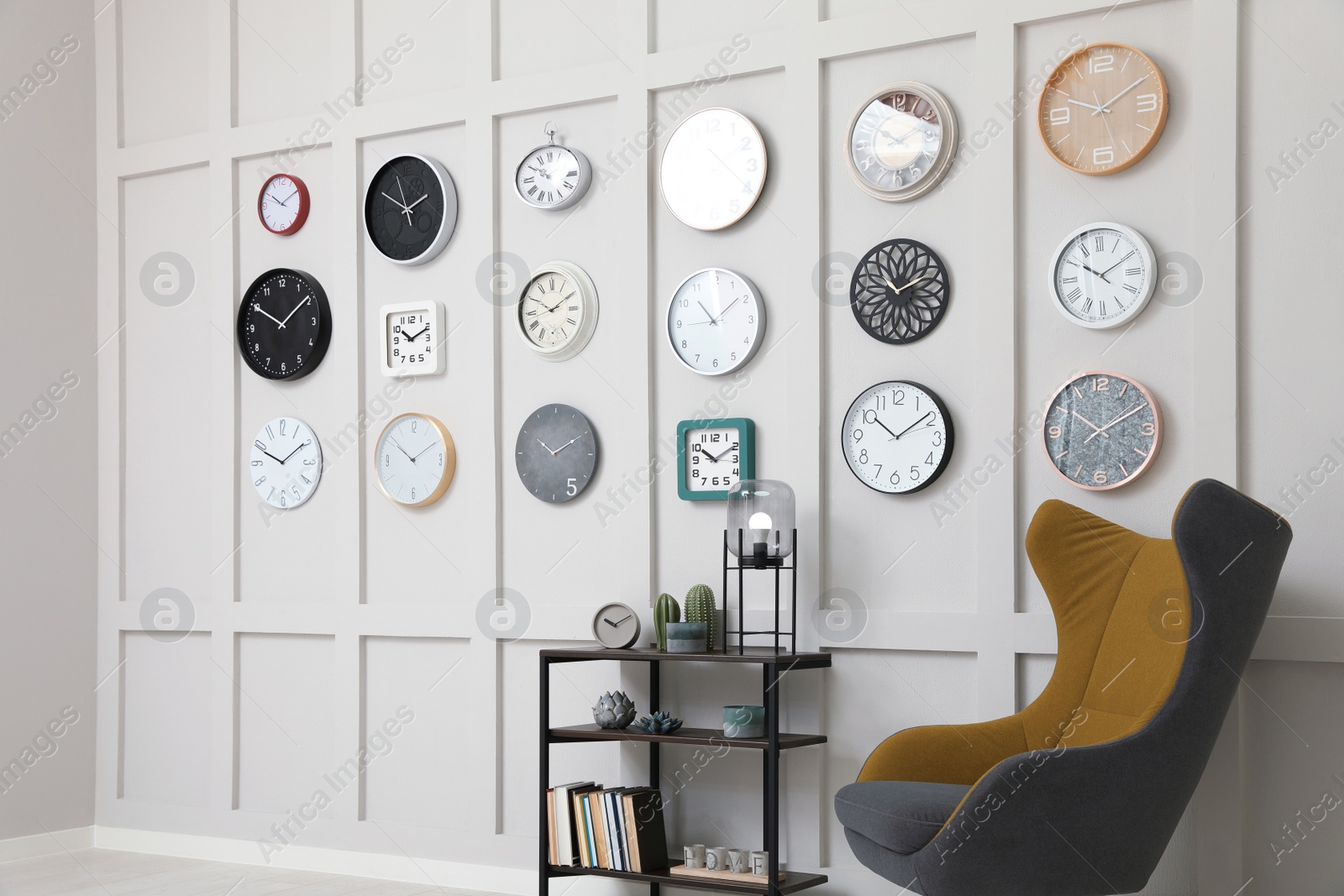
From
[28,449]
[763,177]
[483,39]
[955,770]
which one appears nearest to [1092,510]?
[955,770]

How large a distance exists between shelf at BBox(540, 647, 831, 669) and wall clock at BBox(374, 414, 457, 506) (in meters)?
0.88

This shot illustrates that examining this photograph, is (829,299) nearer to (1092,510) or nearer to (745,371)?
(745,371)

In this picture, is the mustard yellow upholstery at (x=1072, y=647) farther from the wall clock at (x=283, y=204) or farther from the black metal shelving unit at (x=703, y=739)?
the wall clock at (x=283, y=204)

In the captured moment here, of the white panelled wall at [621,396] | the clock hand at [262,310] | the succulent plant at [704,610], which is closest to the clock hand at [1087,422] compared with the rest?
the white panelled wall at [621,396]

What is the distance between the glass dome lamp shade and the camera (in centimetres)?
347

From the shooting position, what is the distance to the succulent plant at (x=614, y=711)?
11.7 feet

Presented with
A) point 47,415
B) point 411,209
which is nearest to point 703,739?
point 411,209

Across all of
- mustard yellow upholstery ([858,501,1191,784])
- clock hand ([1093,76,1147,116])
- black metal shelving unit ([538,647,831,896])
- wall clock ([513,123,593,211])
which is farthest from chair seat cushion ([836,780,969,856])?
wall clock ([513,123,593,211])

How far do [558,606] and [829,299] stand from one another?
1.37 meters

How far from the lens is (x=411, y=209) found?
169 inches

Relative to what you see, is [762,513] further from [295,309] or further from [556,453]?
[295,309]

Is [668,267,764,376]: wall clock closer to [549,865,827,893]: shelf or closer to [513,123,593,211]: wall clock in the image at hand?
[513,123,593,211]: wall clock

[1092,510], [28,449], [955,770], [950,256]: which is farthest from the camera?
[28,449]

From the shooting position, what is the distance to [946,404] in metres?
3.46
